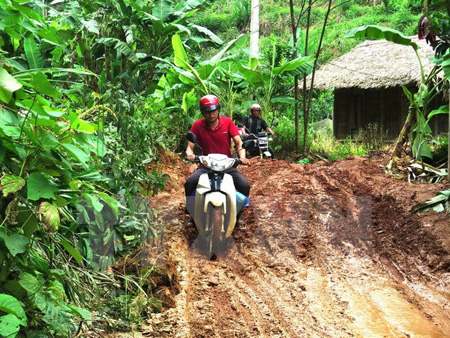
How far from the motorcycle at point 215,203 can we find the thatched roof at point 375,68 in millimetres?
11817

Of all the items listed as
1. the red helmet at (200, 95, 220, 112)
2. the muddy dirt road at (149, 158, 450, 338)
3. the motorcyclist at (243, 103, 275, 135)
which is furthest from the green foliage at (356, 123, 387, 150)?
the red helmet at (200, 95, 220, 112)

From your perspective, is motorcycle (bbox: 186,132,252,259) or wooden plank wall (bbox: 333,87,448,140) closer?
motorcycle (bbox: 186,132,252,259)

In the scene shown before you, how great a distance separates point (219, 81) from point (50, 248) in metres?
13.9

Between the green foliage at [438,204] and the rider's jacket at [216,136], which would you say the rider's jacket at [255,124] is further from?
the green foliage at [438,204]

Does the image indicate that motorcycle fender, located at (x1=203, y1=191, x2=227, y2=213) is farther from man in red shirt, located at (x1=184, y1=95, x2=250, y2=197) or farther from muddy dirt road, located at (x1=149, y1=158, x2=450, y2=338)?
muddy dirt road, located at (x1=149, y1=158, x2=450, y2=338)

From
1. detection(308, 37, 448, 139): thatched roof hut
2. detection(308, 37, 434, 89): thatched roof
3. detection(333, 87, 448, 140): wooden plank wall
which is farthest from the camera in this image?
detection(333, 87, 448, 140): wooden plank wall

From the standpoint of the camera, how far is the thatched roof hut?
1816 cm

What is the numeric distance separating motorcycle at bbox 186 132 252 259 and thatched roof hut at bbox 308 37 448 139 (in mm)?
11739

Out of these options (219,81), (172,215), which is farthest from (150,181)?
(219,81)

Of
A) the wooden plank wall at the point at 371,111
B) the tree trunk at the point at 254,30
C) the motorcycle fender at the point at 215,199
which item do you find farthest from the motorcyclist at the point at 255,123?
the motorcycle fender at the point at 215,199

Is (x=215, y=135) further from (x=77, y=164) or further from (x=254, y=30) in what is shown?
(x=254, y=30)

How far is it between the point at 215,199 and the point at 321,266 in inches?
61.2

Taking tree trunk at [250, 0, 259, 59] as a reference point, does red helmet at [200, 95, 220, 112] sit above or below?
above

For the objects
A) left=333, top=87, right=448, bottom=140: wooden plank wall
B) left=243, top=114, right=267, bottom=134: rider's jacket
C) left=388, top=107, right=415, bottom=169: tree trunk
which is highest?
left=388, top=107, right=415, bottom=169: tree trunk
